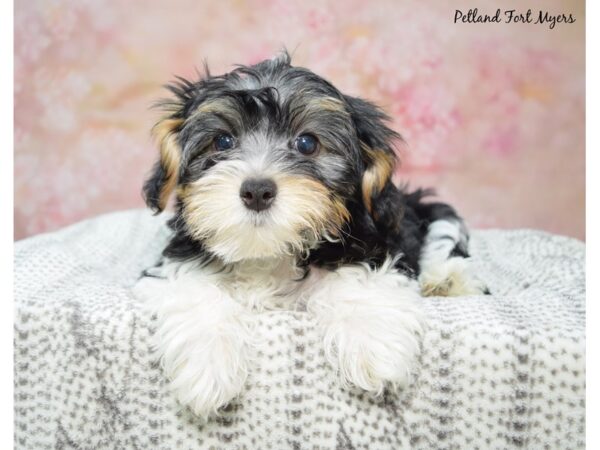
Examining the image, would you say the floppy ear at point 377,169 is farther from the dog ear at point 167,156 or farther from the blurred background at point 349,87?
the blurred background at point 349,87

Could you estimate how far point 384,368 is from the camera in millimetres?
2021

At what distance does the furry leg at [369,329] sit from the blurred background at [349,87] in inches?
80.8

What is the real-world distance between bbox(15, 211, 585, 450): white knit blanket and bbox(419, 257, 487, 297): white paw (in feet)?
2.36

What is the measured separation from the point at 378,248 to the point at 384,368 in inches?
29.3

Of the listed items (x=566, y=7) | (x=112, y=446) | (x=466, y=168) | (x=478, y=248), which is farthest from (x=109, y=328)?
(x=466, y=168)

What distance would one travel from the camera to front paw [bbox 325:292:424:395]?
80.4 inches

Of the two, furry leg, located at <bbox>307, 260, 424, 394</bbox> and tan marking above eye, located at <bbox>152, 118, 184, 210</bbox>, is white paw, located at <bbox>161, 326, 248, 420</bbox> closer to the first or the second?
furry leg, located at <bbox>307, 260, 424, 394</bbox>

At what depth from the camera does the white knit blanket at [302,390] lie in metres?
2.06

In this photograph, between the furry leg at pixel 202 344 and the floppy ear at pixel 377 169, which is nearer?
the furry leg at pixel 202 344

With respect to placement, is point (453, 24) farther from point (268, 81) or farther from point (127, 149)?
point (127, 149)

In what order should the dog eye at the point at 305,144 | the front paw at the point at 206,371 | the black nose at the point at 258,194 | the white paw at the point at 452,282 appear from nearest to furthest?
the front paw at the point at 206,371 → the black nose at the point at 258,194 → the dog eye at the point at 305,144 → the white paw at the point at 452,282
